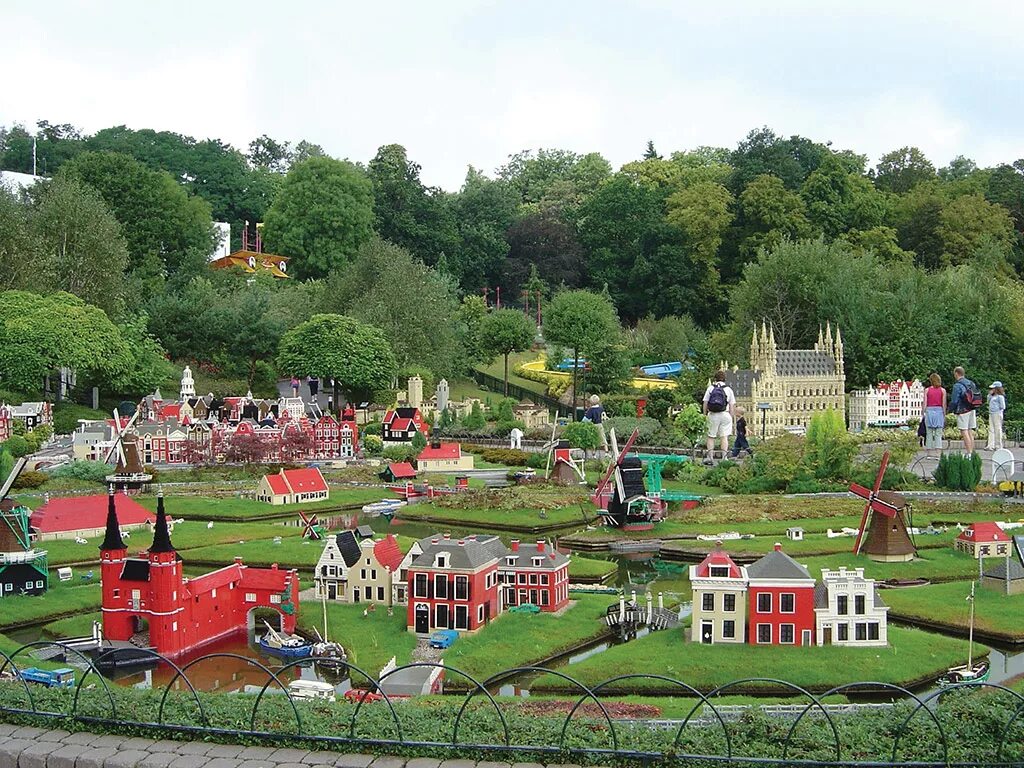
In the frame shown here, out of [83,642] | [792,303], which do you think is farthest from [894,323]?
[83,642]

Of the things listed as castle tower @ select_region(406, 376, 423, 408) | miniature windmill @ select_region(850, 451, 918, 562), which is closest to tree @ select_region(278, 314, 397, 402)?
castle tower @ select_region(406, 376, 423, 408)

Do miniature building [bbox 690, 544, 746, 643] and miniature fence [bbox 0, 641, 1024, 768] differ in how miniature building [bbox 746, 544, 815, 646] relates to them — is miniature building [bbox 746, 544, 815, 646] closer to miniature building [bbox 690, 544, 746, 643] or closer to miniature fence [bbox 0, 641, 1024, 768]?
miniature building [bbox 690, 544, 746, 643]

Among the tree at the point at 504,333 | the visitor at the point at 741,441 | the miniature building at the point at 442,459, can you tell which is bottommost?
the miniature building at the point at 442,459

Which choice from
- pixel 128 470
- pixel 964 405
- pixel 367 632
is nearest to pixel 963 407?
pixel 964 405

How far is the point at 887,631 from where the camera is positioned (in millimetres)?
27594

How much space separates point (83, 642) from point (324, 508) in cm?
1898

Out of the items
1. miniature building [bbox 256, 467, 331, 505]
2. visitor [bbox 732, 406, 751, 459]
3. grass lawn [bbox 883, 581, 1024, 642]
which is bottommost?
grass lawn [bbox 883, 581, 1024, 642]

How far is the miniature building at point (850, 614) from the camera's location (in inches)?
1063

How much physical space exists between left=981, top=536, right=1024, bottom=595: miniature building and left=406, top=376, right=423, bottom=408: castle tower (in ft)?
124

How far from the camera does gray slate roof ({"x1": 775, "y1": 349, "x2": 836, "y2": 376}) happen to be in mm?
61753

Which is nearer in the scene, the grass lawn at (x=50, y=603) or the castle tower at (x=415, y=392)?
the grass lawn at (x=50, y=603)

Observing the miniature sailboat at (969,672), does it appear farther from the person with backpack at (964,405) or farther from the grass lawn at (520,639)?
the person with backpack at (964,405)

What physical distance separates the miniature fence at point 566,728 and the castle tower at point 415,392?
1844 inches

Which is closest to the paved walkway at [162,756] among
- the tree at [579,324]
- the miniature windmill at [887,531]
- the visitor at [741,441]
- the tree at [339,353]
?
the miniature windmill at [887,531]
